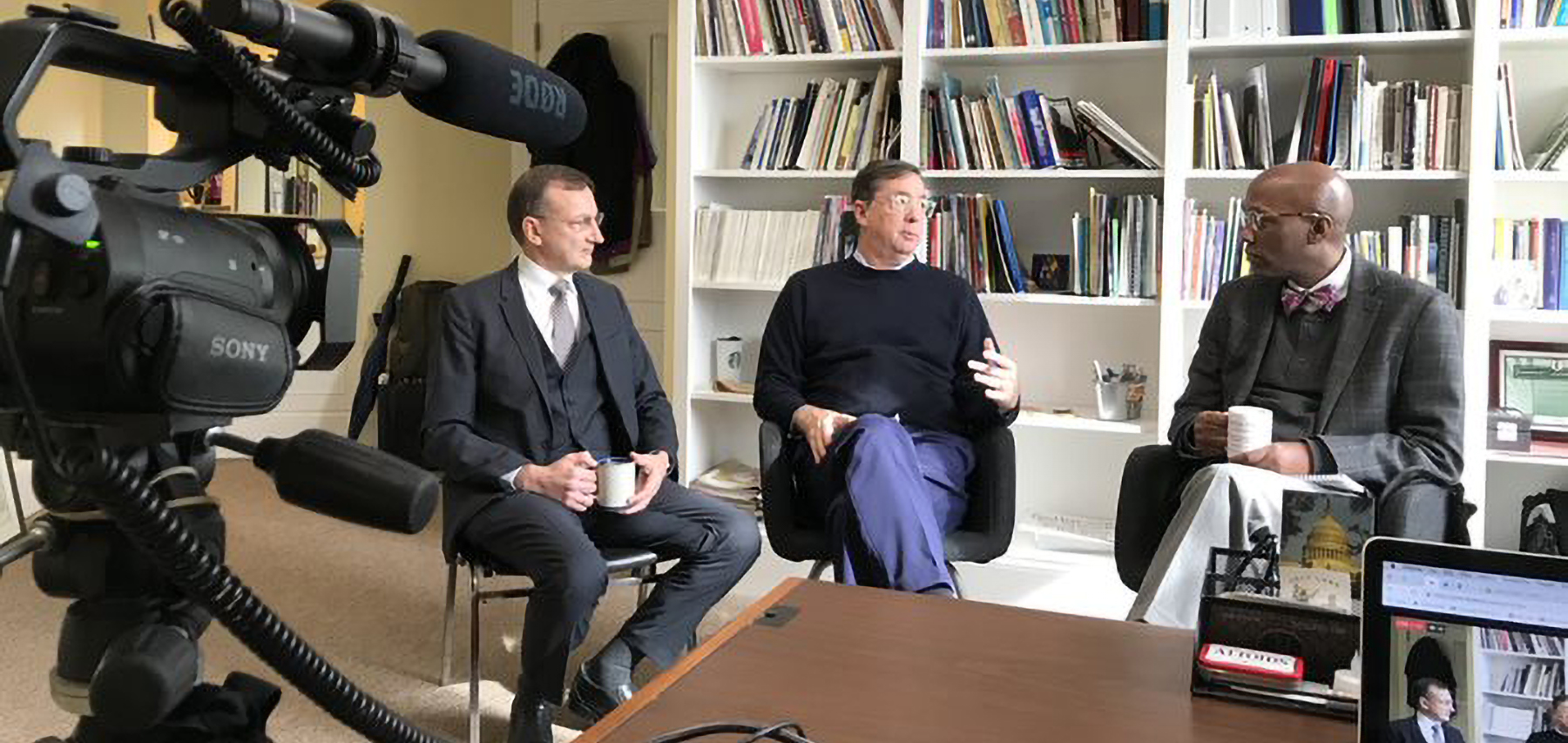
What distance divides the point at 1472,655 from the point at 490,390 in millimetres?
2026

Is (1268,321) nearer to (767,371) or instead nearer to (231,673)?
(767,371)

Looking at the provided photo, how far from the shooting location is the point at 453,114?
2.62 ft

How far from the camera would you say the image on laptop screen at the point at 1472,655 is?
108cm

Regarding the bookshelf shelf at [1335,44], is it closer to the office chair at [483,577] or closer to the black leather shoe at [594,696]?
the office chair at [483,577]

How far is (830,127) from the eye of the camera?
Answer: 379 centimetres

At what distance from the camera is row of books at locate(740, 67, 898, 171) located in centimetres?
372

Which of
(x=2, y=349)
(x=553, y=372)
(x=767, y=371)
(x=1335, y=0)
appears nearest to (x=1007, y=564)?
(x=767, y=371)

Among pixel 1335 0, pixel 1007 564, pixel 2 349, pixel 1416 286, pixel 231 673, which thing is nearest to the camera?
pixel 2 349

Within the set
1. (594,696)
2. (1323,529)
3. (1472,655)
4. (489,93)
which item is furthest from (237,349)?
(594,696)

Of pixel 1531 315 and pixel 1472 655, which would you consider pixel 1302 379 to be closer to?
pixel 1531 315

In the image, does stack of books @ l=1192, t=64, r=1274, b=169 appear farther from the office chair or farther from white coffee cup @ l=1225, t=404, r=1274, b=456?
the office chair

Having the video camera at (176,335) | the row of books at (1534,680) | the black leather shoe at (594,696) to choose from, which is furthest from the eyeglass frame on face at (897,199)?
the video camera at (176,335)

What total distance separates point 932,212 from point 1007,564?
103 cm

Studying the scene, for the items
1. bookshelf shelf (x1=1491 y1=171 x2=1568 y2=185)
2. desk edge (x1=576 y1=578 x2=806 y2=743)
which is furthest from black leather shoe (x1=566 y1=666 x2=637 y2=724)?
bookshelf shelf (x1=1491 y1=171 x2=1568 y2=185)
